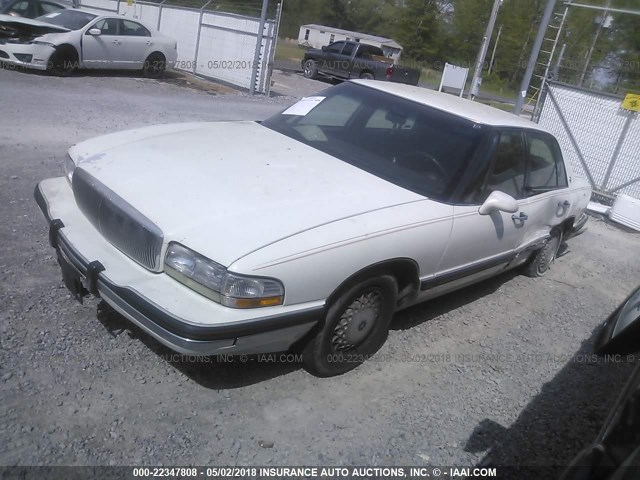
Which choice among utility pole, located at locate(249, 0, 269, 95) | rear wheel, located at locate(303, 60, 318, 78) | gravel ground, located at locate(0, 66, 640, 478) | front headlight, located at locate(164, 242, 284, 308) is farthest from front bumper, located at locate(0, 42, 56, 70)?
rear wheel, located at locate(303, 60, 318, 78)

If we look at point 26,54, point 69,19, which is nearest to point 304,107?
point 26,54

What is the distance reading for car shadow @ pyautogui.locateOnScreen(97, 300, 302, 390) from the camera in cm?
317

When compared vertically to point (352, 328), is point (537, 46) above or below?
above

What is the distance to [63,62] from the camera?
11.8 metres

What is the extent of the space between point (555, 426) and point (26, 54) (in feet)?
39.0

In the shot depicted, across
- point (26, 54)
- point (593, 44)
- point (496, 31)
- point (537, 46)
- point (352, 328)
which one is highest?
point (496, 31)

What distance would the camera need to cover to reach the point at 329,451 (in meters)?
2.80

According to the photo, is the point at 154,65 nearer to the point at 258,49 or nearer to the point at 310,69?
the point at 258,49

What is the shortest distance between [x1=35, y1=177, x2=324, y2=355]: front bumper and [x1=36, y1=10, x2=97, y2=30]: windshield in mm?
11101

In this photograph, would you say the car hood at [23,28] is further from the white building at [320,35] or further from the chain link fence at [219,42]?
the white building at [320,35]

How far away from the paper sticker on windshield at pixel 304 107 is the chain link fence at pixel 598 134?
6.39m

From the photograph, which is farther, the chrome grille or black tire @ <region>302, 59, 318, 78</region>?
black tire @ <region>302, 59, 318, 78</region>

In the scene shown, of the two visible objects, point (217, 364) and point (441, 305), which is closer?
point (217, 364)

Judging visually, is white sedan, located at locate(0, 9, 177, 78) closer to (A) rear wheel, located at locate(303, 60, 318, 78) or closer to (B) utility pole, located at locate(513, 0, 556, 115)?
(B) utility pole, located at locate(513, 0, 556, 115)
